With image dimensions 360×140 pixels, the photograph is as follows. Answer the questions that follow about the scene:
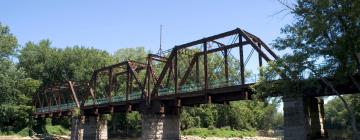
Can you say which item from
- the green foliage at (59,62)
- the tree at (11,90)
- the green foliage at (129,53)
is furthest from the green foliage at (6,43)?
the green foliage at (129,53)

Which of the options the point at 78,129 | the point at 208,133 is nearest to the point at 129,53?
the point at 208,133

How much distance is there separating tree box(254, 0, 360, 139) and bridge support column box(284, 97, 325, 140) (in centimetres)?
297

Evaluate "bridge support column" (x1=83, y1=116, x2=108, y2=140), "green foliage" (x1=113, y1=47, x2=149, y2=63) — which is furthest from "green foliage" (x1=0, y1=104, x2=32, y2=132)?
"green foliage" (x1=113, y1=47, x2=149, y2=63)

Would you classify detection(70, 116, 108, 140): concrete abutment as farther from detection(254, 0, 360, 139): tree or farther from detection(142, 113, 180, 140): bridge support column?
detection(254, 0, 360, 139): tree

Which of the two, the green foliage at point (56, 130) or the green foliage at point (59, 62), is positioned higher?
the green foliage at point (59, 62)

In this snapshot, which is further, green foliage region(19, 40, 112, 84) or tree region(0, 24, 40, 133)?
green foliage region(19, 40, 112, 84)

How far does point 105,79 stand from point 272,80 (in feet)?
183

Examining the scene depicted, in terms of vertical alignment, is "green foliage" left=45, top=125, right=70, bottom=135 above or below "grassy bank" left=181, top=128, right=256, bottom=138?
above

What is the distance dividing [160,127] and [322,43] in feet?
73.2

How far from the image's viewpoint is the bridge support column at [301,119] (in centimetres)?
2803

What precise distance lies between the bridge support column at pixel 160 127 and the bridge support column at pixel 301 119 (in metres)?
15.2

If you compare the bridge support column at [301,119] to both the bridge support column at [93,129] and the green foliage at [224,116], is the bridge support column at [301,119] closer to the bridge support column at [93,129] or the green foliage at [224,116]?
the bridge support column at [93,129]

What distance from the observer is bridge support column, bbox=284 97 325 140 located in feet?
92.0

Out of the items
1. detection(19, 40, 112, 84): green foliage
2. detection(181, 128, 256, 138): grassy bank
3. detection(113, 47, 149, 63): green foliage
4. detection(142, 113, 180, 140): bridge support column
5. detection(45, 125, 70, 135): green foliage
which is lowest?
detection(181, 128, 256, 138): grassy bank
